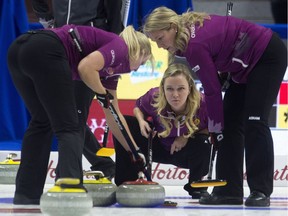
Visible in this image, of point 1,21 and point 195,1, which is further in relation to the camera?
point 195,1

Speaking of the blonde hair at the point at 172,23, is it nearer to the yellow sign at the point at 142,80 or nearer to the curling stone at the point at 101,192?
the curling stone at the point at 101,192

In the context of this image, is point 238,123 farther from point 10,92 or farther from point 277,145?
point 10,92

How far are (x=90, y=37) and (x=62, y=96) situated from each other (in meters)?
0.34

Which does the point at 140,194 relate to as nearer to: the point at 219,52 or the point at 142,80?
the point at 219,52

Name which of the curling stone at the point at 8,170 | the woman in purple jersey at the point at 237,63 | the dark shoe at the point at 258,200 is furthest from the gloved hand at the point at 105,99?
the curling stone at the point at 8,170

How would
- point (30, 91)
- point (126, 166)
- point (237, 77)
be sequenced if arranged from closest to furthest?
point (30, 91) → point (237, 77) → point (126, 166)

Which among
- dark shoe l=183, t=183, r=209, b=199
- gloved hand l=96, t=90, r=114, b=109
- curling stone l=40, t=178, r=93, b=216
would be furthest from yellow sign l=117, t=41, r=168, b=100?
curling stone l=40, t=178, r=93, b=216

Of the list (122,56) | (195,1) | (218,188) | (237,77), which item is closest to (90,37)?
(122,56)

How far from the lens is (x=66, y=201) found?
2.56 meters

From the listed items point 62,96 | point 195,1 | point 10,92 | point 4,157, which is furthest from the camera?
point 195,1

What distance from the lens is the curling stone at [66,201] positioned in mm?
2559

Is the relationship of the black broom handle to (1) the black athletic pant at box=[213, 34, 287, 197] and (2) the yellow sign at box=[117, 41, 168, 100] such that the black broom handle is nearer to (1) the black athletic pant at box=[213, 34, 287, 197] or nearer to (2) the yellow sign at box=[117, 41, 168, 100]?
(1) the black athletic pant at box=[213, 34, 287, 197]

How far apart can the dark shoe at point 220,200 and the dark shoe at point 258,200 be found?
12 cm

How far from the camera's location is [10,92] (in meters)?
5.16
